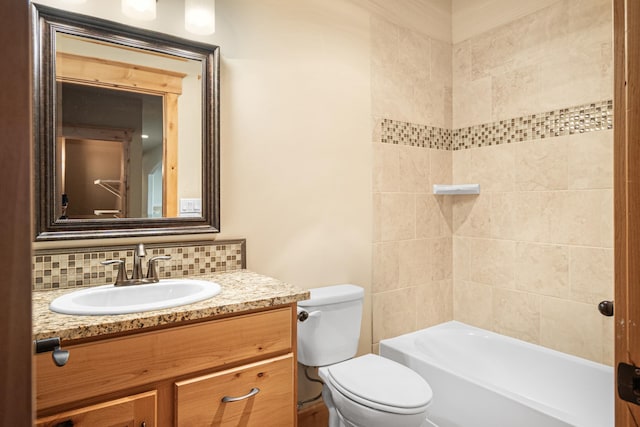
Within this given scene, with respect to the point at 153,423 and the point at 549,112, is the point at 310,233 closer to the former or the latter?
the point at 153,423

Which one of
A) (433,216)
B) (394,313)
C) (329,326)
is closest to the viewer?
(329,326)

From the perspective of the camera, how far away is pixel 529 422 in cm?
159

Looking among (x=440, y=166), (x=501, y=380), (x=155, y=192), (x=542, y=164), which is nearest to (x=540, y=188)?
(x=542, y=164)

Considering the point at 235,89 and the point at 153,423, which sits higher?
the point at 235,89

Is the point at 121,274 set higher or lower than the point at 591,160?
lower

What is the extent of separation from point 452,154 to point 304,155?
1.29 metres

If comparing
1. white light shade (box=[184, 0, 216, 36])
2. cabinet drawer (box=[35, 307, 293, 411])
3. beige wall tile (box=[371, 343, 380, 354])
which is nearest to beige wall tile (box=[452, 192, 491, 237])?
beige wall tile (box=[371, 343, 380, 354])

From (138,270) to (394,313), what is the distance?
Result: 63.2 inches

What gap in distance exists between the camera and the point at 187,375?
1197 millimetres

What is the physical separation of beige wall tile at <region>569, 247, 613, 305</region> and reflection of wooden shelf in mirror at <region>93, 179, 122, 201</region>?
2.36 meters

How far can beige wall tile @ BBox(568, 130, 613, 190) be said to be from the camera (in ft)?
6.71

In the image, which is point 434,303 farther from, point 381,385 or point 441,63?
point 441,63

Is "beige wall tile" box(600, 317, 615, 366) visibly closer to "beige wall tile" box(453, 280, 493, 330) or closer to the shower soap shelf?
"beige wall tile" box(453, 280, 493, 330)

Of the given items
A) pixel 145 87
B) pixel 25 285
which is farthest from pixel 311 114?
pixel 25 285
